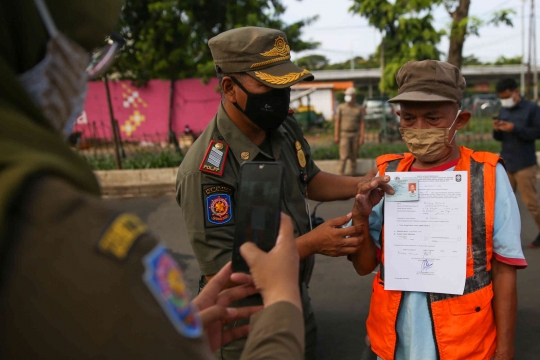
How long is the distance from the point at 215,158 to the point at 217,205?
0.70ft

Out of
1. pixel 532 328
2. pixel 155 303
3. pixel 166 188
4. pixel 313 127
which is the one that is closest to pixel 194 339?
pixel 155 303

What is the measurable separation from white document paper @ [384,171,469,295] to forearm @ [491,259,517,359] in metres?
0.16

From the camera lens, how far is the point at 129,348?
0.64 meters

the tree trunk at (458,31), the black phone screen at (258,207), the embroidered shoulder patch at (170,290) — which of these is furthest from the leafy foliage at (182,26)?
the embroidered shoulder patch at (170,290)

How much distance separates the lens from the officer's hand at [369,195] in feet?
6.35

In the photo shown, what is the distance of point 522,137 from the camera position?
5660mm

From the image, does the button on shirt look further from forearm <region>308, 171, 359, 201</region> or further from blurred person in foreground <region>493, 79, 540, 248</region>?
forearm <region>308, 171, 359, 201</region>

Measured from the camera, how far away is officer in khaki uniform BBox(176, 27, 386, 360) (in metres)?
2.01

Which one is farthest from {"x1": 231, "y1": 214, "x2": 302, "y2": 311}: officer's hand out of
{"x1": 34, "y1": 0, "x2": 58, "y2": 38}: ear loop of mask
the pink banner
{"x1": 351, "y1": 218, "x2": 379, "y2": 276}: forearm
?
the pink banner

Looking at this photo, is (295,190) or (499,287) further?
(295,190)

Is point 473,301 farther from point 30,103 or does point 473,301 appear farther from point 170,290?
point 30,103

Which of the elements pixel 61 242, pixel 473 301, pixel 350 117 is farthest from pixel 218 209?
pixel 350 117

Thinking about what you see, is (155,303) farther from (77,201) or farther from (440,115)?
(440,115)

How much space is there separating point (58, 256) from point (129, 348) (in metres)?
0.15
